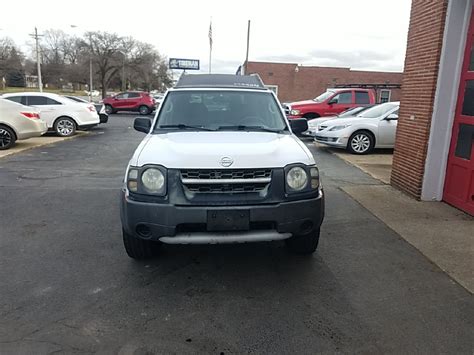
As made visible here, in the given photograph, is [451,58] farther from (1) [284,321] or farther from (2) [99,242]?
(2) [99,242]

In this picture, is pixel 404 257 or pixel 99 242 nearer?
pixel 404 257

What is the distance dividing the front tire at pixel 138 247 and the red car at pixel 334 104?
1249cm

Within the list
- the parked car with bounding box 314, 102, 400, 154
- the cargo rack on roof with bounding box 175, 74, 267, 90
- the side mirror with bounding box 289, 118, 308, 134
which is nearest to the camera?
the side mirror with bounding box 289, 118, 308, 134

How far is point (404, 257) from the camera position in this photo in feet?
13.3

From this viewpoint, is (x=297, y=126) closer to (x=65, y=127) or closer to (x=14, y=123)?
(x=14, y=123)

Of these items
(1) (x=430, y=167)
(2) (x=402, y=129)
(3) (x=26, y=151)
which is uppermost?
(2) (x=402, y=129)

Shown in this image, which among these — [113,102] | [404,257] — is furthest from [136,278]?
[113,102]

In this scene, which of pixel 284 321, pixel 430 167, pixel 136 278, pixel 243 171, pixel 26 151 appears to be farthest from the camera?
pixel 26 151

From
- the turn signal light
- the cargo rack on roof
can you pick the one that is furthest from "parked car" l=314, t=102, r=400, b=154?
the turn signal light

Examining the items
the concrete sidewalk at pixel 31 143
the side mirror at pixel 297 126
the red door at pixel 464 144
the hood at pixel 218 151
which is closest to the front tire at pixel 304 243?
the hood at pixel 218 151

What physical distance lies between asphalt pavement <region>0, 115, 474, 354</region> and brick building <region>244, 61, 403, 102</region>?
34.7 metres

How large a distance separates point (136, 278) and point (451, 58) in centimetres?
531

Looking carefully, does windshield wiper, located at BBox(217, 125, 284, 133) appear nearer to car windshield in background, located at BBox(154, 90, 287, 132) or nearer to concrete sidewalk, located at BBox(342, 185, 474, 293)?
car windshield in background, located at BBox(154, 90, 287, 132)

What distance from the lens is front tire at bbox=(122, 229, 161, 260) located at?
12.0ft
